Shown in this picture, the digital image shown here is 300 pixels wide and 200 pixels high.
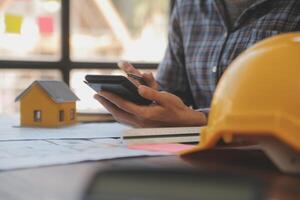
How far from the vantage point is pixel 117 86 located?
2.93ft

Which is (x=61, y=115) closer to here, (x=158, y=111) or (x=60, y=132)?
(x=60, y=132)

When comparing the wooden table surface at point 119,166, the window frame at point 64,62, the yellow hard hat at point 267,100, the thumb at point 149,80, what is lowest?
the window frame at point 64,62

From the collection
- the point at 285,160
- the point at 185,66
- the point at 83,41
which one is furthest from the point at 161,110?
the point at 83,41

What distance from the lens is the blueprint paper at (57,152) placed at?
2.22ft

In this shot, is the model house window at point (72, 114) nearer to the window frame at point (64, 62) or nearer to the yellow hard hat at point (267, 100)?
the yellow hard hat at point (267, 100)

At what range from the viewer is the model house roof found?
1.07m

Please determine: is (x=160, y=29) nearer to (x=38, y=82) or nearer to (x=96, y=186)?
(x=38, y=82)

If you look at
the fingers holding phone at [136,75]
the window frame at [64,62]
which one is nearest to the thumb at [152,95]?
the fingers holding phone at [136,75]

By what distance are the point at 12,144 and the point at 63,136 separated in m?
0.12

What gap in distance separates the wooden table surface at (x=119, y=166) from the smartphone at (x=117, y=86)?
0.21 meters

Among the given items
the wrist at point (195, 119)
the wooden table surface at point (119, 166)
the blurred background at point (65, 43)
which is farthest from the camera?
the blurred background at point (65, 43)

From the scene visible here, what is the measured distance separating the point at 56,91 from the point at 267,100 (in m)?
0.65

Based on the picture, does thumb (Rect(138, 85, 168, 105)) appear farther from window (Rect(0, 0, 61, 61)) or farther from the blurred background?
window (Rect(0, 0, 61, 61))

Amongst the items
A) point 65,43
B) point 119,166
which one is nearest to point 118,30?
point 65,43
